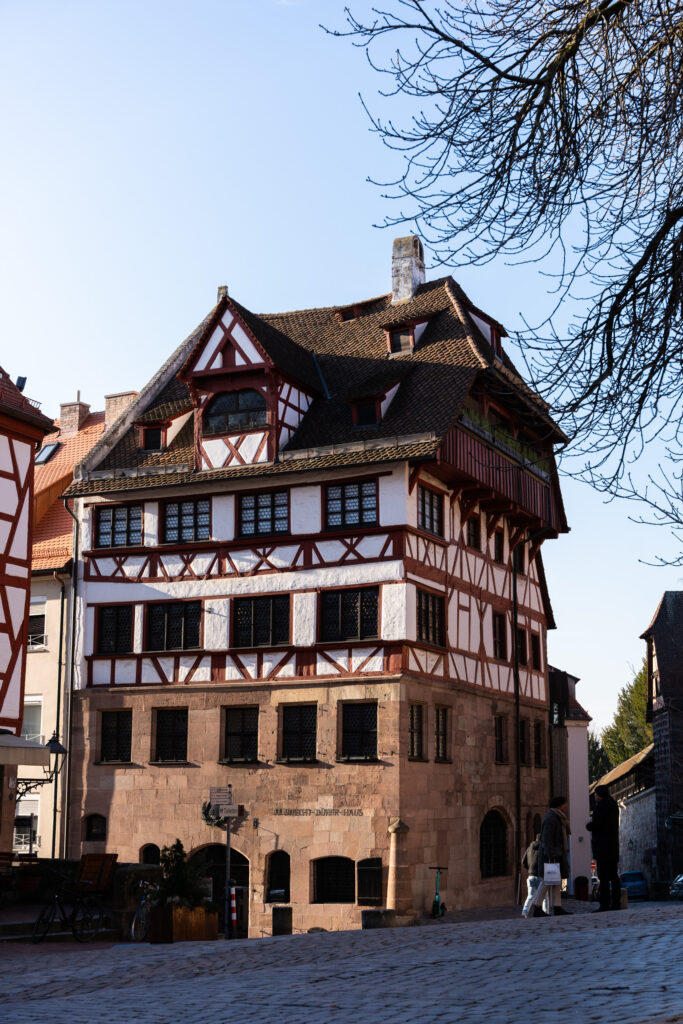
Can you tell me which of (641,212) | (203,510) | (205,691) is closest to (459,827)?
(205,691)

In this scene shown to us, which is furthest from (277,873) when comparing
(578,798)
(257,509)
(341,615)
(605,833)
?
(578,798)

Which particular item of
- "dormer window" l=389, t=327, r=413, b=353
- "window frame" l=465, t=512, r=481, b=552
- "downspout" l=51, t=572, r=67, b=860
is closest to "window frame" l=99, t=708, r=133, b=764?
"downspout" l=51, t=572, r=67, b=860

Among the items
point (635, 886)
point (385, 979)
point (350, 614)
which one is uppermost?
point (350, 614)

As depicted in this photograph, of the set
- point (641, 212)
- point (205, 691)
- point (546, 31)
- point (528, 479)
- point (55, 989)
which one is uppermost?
point (528, 479)

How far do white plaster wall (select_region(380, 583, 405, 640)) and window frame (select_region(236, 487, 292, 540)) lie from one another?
10.8 ft

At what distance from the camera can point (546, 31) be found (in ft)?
31.2

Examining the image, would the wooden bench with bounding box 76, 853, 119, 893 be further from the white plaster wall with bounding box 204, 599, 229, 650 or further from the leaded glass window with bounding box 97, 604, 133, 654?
the leaded glass window with bounding box 97, 604, 133, 654

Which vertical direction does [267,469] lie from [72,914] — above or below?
above

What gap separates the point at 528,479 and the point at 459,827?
1056 cm

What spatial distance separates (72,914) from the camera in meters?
18.9

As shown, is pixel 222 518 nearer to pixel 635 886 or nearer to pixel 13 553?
pixel 13 553

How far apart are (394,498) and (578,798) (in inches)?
836

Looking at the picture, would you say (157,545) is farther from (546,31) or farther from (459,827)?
(546,31)

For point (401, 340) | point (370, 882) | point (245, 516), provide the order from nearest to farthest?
1. point (370, 882)
2. point (245, 516)
3. point (401, 340)
